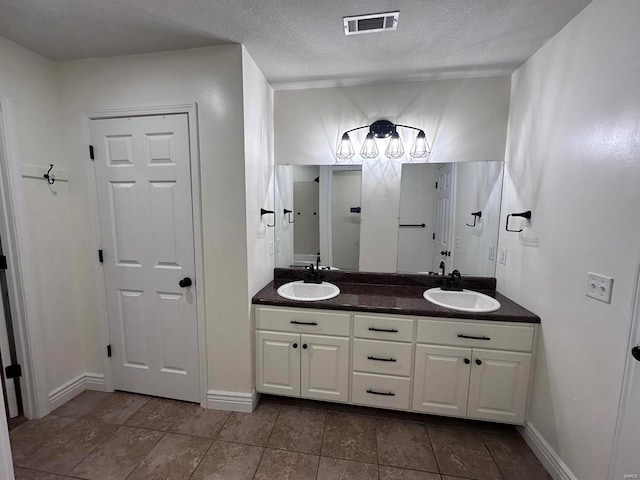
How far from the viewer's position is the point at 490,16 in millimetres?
1434

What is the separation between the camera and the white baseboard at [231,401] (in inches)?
78.0

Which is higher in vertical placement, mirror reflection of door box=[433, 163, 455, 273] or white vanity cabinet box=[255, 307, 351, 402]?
mirror reflection of door box=[433, 163, 455, 273]

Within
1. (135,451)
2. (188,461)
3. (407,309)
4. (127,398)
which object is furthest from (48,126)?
(407,309)

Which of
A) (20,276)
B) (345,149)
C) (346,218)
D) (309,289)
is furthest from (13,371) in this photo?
(345,149)

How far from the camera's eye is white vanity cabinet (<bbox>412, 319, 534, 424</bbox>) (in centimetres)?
169

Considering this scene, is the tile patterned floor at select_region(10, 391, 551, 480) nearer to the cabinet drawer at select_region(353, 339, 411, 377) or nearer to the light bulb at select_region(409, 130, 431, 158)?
the cabinet drawer at select_region(353, 339, 411, 377)

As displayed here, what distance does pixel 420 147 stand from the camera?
217 centimetres

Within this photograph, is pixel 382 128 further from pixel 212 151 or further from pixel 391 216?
pixel 212 151

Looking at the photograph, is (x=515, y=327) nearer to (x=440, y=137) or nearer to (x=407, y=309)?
(x=407, y=309)

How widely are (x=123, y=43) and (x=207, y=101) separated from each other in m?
0.60

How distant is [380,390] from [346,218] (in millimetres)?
1325

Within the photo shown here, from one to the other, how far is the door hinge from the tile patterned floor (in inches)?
13.2

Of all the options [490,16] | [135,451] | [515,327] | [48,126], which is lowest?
[135,451]

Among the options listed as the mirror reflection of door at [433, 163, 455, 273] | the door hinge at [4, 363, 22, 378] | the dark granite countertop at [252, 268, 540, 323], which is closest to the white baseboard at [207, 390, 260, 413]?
the dark granite countertop at [252, 268, 540, 323]
